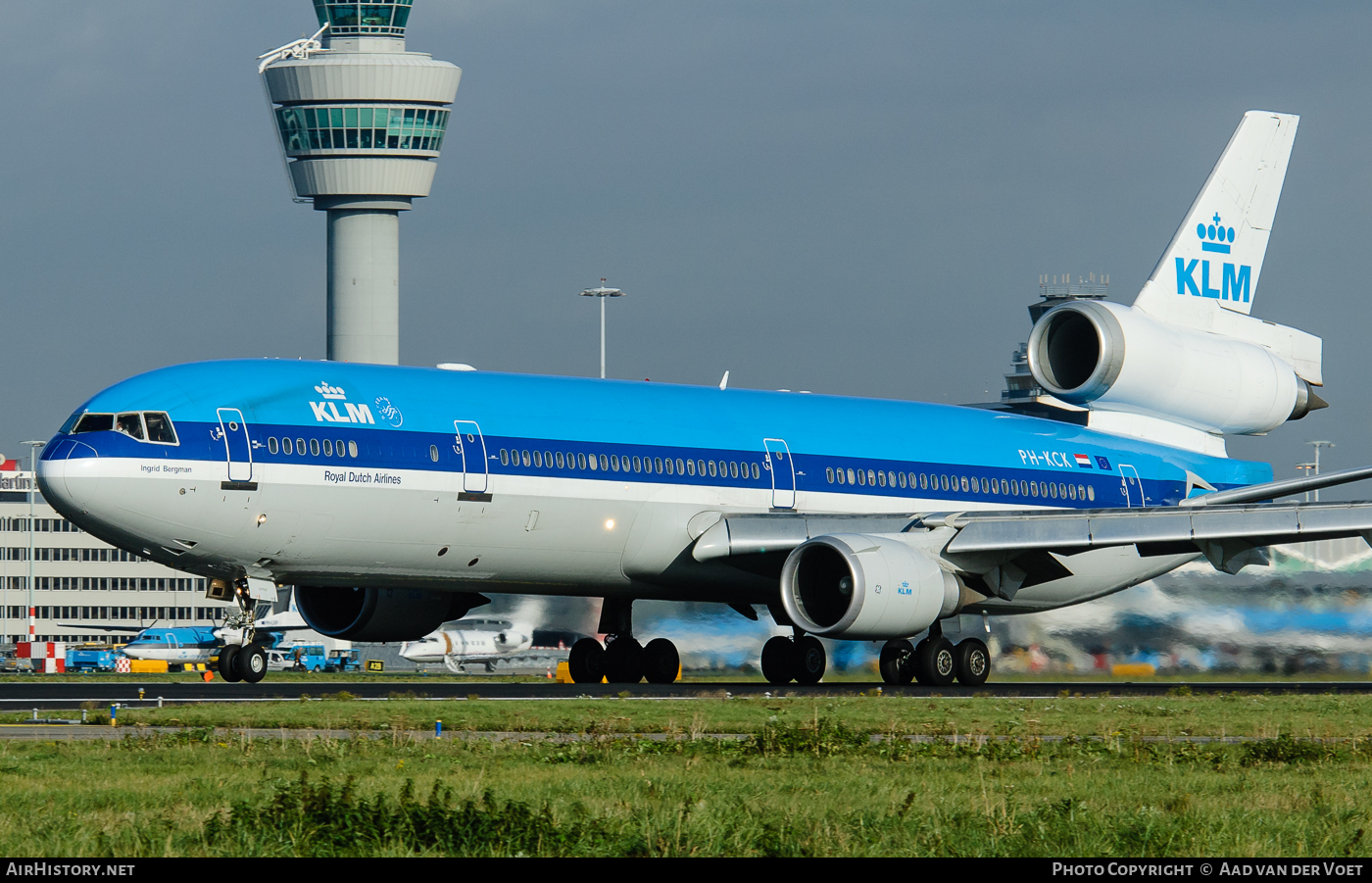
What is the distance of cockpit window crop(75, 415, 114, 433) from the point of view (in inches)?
945

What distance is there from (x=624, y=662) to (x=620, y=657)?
0.11 meters

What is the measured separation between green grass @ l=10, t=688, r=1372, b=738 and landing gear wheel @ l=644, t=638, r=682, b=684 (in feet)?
28.0

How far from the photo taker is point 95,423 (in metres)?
24.1

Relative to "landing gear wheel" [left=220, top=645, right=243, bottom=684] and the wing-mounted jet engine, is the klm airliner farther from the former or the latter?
"landing gear wheel" [left=220, top=645, right=243, bottom=684]

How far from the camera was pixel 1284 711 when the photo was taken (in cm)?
2158

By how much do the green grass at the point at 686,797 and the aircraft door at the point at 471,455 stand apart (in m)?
9.99

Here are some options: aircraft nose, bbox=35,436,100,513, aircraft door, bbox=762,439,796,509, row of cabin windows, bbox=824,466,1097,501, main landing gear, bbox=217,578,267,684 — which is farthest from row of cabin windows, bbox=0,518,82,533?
aircraft nose, bbox=35,436,100,513

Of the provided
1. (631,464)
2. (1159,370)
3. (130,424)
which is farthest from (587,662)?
(1159,370)

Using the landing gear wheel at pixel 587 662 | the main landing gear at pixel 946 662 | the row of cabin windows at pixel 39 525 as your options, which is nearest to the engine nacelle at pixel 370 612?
the landing gear wheel at pixel 587 662

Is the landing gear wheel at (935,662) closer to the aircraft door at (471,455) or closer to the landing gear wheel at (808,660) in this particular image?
the landing gear wheel at (808,660)

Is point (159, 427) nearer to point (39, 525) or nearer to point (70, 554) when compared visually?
point (70, 554)

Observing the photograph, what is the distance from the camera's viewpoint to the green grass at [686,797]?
9.92 m

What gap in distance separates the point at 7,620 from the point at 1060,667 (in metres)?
108

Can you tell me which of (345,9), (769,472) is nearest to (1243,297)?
Result: (769,472)
